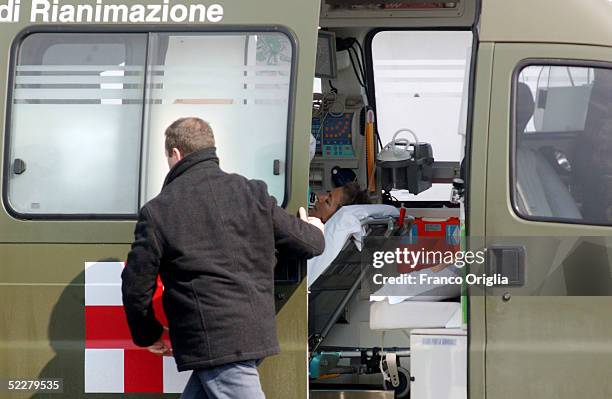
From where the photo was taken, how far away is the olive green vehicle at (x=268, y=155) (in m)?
4.83

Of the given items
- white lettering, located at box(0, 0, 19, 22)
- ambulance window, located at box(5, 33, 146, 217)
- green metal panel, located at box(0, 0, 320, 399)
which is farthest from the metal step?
white lettering, located at box(0, 0, 19, 22)

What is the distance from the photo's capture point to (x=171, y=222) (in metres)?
4.33

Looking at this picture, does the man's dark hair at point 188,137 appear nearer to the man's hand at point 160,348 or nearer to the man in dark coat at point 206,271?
the man in dark coat at point 206,271

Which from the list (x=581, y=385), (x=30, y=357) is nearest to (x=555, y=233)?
(x=581, y=385)

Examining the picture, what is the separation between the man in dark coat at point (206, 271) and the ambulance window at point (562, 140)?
4.15ft

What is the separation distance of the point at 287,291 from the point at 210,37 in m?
1.24

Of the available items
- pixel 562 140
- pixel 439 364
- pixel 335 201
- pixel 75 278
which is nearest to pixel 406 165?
pixel 335 201

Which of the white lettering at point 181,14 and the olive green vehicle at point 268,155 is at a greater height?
the white lettering at point 181,14

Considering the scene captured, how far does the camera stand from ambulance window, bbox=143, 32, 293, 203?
4.99 m

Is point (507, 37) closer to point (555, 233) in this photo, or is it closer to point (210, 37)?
point (555, 233)

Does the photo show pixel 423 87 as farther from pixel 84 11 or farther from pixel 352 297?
pixel 84 11

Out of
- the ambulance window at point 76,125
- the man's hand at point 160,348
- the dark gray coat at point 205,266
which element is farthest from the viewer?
the ambulance window at point 76,125

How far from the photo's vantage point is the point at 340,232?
5801 millimetres

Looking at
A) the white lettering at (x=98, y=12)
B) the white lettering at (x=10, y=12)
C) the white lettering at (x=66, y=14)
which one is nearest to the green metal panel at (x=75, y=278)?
the white lettering at (x=98, y=12)
